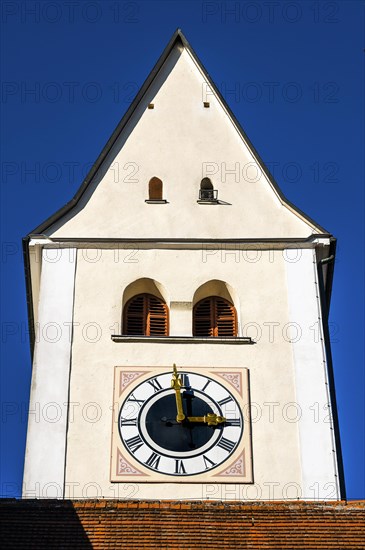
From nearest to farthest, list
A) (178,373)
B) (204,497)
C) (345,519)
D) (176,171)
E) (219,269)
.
Answer: (345,519), (204,497), (178,373), (219,269), (176,171)

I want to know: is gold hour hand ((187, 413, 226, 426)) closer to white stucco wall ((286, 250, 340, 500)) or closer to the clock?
the clock

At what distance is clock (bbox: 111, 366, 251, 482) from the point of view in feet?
71.0

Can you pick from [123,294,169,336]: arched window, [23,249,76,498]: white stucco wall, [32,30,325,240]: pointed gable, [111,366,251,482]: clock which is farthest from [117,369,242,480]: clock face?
[32,30,325,240]: pointed gable

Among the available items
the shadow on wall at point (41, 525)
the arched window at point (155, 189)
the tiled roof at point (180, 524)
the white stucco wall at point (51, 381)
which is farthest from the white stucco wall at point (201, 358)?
the shadow on wall at point (41, 525)

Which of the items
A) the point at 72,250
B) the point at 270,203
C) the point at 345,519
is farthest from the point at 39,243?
the point at 345,519

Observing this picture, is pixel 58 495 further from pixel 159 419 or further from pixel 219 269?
pixel 219 269

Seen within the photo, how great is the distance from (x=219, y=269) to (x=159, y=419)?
328cm

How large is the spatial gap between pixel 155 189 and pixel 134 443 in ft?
18.2

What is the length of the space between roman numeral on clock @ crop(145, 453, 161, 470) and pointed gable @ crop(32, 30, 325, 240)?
4.49 m

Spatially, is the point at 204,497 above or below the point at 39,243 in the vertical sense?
below

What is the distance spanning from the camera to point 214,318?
79.6ft

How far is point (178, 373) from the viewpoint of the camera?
74.8 feet

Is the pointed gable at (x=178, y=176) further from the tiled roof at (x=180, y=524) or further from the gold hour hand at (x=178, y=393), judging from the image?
the tiled roof at (x=180, y=524)

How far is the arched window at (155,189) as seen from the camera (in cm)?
2595
